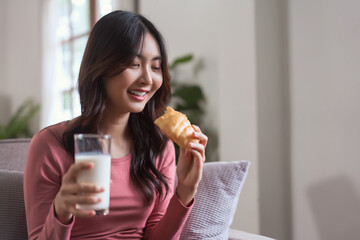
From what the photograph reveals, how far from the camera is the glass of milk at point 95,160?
991 mm

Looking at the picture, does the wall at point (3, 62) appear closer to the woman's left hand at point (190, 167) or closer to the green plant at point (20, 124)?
the green plant at point (20, 124)

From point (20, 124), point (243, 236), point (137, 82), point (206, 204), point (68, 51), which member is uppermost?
point (68, 51)

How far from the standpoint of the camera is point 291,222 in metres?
3.01

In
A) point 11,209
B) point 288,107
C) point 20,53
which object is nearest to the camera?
point 11,209

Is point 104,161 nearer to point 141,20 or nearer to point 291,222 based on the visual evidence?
point 141,20

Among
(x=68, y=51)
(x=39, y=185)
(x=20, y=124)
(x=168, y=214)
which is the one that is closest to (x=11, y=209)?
(x=39, y=185)

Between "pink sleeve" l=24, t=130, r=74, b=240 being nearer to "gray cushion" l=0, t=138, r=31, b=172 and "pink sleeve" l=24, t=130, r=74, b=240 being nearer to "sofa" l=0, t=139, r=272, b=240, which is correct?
"sofa" l=0, t=139, r=272, b=240

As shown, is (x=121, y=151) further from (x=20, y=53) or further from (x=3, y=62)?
(x=3, y=62)

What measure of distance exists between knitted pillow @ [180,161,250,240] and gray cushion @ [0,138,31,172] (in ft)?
2.61

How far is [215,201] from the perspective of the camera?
1.68 meters

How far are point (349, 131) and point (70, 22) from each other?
4951 millimetres

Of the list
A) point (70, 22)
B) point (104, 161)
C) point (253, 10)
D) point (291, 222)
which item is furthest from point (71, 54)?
point (104, 161)

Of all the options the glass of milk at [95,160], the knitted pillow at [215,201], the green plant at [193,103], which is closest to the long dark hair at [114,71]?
the knitted pillow at [215,201]

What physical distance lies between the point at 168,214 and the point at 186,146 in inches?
11.9
